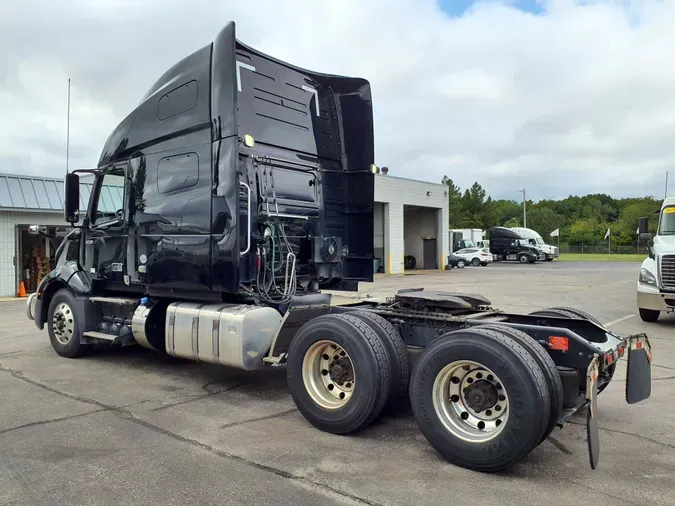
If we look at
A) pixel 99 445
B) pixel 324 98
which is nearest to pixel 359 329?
pixel 99 445

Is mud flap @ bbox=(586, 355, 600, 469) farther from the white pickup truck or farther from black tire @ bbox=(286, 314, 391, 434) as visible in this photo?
the white pickup truck

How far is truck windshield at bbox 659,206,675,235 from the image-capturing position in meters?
11.6

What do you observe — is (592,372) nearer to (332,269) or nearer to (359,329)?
(359,329)

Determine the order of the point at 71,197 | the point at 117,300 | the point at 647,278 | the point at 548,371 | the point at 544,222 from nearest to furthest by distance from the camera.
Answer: the point at 548,371
the point at 117,300
the point at 71,197
the point at 647,278
the point at 544,222

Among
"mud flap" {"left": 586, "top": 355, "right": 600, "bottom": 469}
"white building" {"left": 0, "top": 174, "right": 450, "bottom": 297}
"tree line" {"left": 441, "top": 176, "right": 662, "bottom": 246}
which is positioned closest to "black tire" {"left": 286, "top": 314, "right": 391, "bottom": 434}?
"mud flap" {"left": 586, "top": 355, "right": 600, "bottom": 469}

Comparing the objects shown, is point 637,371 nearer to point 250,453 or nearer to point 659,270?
point 250,453

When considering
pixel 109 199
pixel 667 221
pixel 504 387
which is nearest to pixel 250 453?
pixel 504 387

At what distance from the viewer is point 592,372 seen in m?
3.82

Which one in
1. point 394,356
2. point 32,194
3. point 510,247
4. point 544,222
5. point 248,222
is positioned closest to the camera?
point 394,356

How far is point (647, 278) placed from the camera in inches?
443

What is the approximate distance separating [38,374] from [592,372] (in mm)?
6448

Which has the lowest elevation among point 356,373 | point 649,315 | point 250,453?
point 250,453

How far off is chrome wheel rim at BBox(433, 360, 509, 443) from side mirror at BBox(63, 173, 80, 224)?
19.0 feet

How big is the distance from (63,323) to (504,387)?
6583 millimetres
